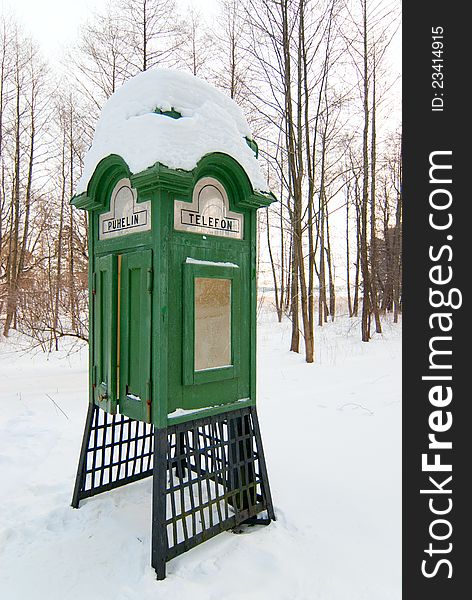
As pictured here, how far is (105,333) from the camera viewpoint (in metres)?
2.80

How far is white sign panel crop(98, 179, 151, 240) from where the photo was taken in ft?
8.04

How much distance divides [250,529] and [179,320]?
1.55 metres

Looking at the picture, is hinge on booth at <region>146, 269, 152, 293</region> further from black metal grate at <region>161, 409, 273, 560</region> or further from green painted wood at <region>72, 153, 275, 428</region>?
black metal grate at <region>161, 409, 273, 560</region>

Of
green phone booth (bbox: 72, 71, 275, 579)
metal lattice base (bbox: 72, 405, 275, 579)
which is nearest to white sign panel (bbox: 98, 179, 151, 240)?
green phone booth (bbox: 72, 71, 275, 579)

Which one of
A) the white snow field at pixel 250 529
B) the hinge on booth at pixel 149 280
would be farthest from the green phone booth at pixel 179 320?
the white snow field at pixel 250 529

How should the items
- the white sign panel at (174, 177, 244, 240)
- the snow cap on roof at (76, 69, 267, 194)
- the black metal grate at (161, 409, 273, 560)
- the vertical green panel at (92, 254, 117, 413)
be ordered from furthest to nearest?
the vertical green panel at (92, 254, 117, 413) → the black metal grate at (161, 409, 273, 560) → the white sign panel at (174, 177, 244, 240) → the snow cap on roof at (76, 69, 267, 194)

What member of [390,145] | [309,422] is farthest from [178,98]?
[390,145]

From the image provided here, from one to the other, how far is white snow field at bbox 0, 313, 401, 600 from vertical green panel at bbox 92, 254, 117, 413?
0.86m

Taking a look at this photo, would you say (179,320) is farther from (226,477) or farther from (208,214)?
(226,477)

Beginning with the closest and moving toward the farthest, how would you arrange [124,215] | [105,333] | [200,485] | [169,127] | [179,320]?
[169,127]
[179,320]
[200,485]
[124,215]
[105,333]

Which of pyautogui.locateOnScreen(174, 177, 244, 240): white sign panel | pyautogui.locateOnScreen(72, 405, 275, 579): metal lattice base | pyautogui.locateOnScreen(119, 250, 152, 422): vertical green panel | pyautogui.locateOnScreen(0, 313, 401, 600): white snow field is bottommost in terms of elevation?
pyautogui.locateOnScreen(0, 313, 401, 600): white snow field

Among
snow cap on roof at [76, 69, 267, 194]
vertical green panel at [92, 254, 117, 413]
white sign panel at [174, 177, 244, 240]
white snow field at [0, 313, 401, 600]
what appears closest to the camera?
white snow field at [0, 313, 401, 600]

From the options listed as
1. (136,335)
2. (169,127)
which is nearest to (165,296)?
(136,335)

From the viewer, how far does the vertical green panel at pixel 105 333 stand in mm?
2689
